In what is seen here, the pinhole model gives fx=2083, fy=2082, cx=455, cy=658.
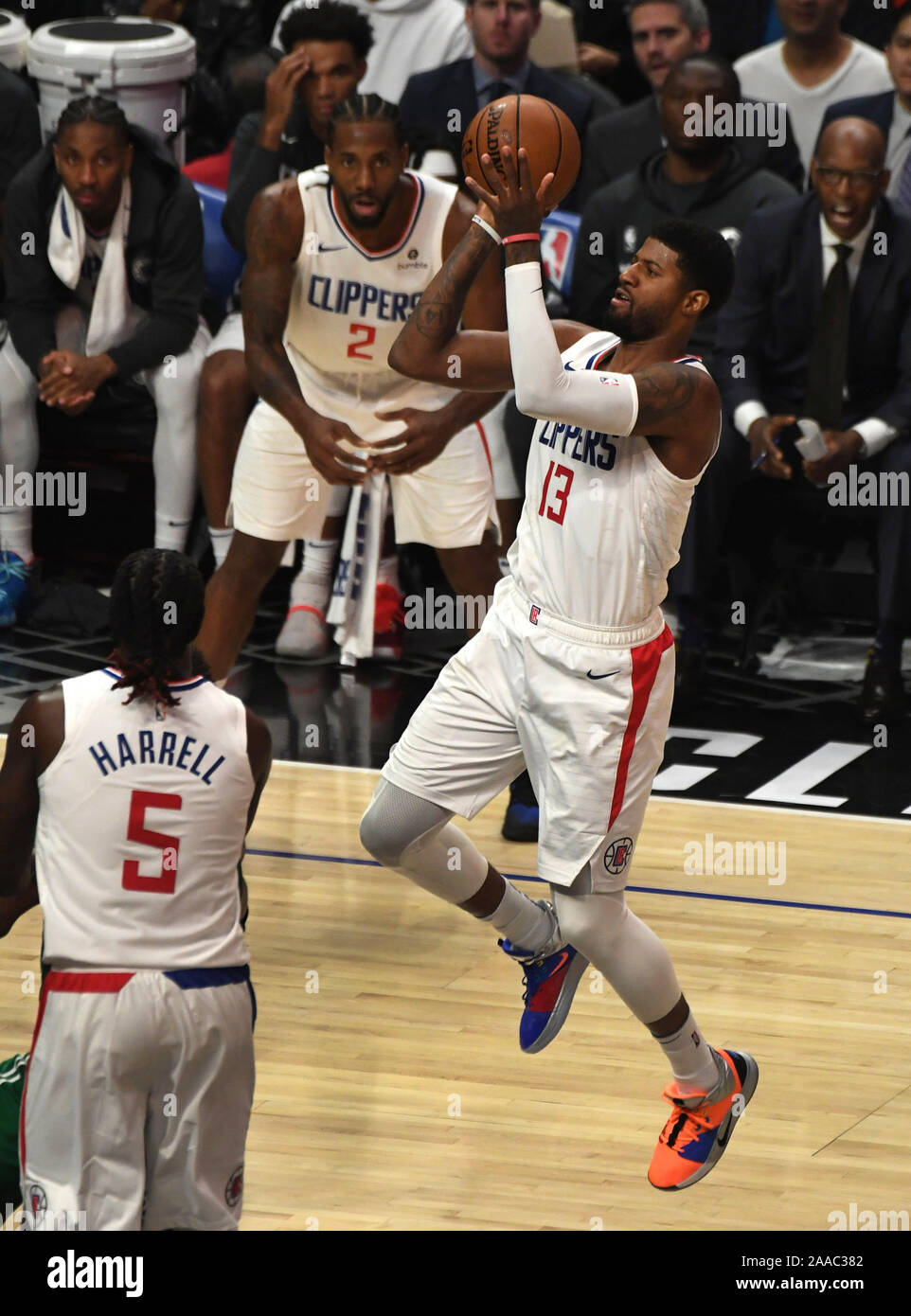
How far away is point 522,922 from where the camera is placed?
4.22m

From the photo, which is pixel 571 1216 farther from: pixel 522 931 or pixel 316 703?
pixel 316 703

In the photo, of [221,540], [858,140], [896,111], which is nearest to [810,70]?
[896,111]

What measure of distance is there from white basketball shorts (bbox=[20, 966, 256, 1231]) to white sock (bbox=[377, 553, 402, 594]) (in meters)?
4.27

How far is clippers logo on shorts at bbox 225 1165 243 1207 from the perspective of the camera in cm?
296

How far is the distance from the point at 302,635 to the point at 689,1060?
359cm

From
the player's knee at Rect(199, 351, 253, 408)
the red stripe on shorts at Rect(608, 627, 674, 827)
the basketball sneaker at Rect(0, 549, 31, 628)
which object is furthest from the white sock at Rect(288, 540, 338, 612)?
the red stripe on shorts at Rect(608, 627, 674, 827)

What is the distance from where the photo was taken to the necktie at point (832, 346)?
670cm

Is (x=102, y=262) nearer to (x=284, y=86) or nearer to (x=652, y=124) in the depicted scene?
(x=284, y=86)

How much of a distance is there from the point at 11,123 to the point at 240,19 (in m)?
1.35

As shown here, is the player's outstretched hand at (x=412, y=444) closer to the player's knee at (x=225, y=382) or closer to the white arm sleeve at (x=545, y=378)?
the white arm sleeve at (x=545, y=378)

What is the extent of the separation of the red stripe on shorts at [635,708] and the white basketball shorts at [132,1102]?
3.45ft

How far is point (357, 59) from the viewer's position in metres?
Answer: 7.09

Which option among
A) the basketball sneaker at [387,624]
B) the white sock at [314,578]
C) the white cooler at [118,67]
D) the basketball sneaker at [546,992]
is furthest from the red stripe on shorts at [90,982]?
the white cooler at [118,67]

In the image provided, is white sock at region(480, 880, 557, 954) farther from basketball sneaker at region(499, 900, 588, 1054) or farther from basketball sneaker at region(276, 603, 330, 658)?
basketball sneaker at region(276, 603, 330, 658)
